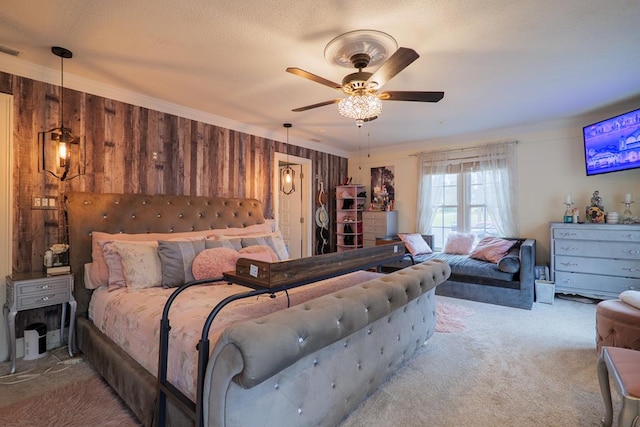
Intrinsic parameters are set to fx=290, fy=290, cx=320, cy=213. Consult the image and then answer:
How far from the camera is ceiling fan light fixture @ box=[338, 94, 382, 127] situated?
225 cm

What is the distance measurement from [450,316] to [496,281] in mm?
1001

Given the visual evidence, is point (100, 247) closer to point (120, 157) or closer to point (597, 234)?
point (120, 157)

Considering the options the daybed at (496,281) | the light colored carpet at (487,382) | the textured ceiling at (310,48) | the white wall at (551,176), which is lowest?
the light colored carpet at (487,382)

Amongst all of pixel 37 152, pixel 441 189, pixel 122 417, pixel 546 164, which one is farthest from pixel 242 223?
pixel 546 164

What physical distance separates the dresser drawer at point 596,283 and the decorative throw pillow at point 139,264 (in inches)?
196

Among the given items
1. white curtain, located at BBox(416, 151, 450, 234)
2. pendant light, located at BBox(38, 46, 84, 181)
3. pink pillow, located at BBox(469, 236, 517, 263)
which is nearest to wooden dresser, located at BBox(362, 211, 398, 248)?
white curtain, located at BBox(416, 151, 450, 234)

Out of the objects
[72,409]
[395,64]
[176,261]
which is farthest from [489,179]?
[72,409]

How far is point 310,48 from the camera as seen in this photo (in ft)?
7.83

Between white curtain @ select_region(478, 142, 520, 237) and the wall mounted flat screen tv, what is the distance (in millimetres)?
933

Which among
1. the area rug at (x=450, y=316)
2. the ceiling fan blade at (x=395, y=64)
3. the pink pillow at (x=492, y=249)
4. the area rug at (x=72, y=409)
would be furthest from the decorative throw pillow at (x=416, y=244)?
the area rug at (x=72, y=409)

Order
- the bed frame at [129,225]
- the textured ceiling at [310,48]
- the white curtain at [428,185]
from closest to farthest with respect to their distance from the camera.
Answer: the bed frame at [129,225] < the textured ceiling at [310,48] < the white curtain at [428,185]

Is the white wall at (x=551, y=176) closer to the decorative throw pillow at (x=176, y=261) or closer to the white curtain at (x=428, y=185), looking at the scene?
the white curtain at (x=428, y=185)

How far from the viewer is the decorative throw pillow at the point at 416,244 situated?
16.1 feet

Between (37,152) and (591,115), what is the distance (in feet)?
21.6
